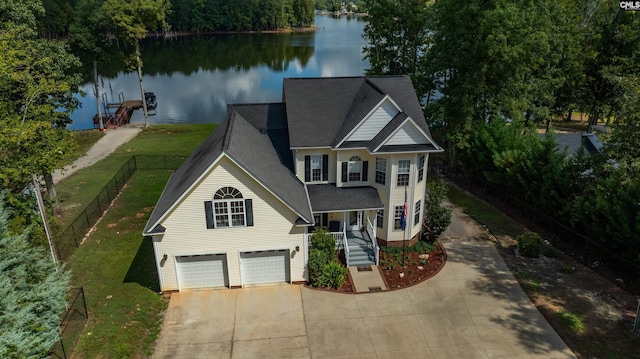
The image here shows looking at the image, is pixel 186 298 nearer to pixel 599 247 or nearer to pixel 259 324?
pixel 259 324

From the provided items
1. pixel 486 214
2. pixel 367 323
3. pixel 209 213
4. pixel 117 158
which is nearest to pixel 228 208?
pixel 209 213

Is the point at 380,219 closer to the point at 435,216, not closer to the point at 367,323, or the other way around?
the point at 435,216

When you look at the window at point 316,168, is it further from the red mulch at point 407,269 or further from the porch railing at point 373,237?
the red mulch at point 407,269

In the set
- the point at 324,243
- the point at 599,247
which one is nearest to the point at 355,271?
the point at 324,243

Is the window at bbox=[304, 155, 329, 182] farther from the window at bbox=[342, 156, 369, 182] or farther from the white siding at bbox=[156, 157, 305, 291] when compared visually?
the white siding at bbox=[156, 157, 305, 291]

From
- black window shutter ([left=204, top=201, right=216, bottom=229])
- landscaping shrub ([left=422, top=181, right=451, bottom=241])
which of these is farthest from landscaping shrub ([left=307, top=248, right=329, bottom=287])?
landscaping shrub ([left=422, top=181, right=451, bottom=241])

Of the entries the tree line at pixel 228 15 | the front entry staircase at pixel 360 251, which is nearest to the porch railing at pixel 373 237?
the front entry staircase at pixel 360 251
